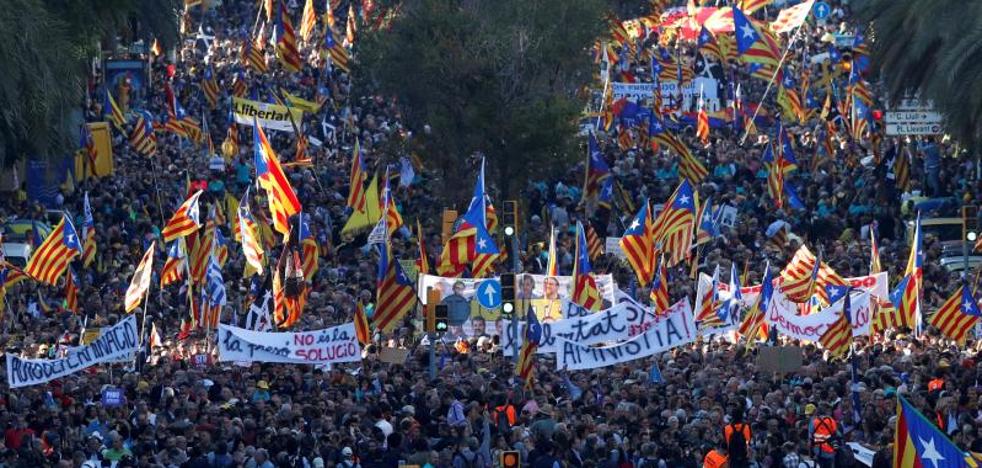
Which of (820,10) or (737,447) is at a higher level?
(820,10)

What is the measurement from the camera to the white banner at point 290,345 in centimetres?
3200

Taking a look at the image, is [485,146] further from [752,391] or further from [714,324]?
[752,391]

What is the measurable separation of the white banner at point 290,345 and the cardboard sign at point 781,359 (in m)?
4.60

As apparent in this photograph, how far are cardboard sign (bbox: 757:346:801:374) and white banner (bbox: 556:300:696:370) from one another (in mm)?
1062

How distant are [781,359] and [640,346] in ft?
6.17

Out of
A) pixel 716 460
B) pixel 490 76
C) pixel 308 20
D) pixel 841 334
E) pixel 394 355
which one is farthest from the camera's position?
pixel 308 20

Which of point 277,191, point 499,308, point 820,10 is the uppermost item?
point 820,10

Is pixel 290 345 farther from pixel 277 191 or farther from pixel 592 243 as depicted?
pixel 592 243

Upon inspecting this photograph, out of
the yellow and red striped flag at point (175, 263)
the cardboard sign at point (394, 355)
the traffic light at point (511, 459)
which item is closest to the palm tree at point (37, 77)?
the yellow and red striped flag at point (175, 263)

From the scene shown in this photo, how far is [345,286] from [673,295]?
5647 millimetres

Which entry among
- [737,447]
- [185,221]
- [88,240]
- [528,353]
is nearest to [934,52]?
[88,240]

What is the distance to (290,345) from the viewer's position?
3209 centimetres

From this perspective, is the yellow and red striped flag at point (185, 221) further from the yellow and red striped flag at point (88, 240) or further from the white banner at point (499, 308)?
the yellow and red striped flag at point (88, 240)

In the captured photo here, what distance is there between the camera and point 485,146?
185 feet
